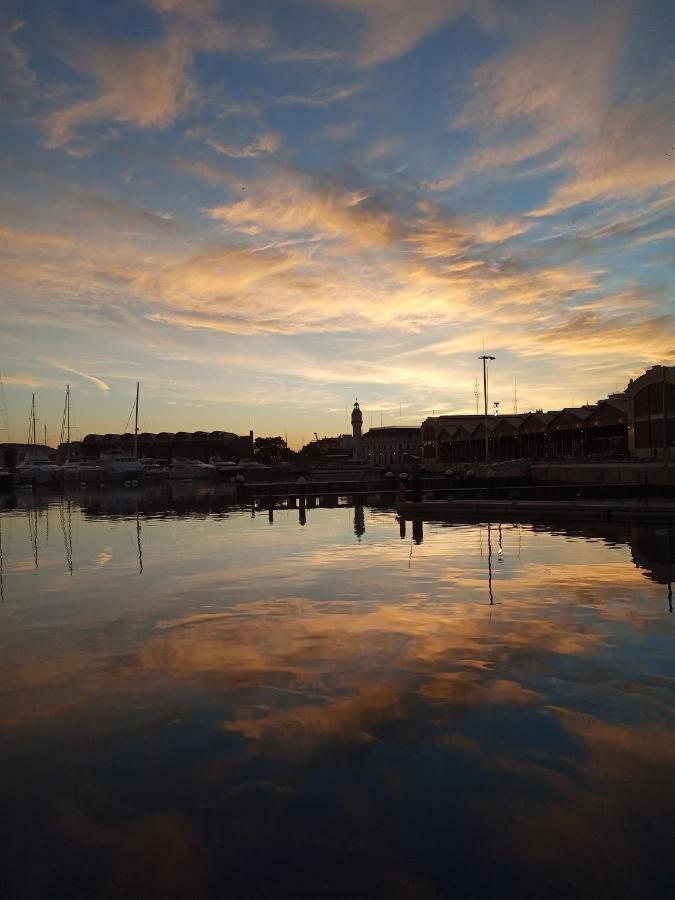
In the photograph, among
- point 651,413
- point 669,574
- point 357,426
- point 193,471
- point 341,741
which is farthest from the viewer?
point 357,426

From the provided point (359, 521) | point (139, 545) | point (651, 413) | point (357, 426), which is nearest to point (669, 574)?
point (139, 545)

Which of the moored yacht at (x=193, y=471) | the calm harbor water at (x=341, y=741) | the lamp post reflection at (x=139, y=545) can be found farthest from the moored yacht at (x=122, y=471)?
the calm harbor water at (x=341, y=741)

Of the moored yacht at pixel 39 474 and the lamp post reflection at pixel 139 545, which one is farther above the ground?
the moored yacht at pixel 39 474

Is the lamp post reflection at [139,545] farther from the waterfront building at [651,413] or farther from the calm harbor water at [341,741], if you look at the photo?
the waterfront building at [651,413]

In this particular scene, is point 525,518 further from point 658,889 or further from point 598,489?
point 658,889

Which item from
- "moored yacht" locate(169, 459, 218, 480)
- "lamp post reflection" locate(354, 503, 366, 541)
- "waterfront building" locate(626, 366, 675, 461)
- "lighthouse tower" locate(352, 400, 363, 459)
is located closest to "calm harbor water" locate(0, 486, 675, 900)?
"lamp post reflection" locate(354, 503, 366, 541)

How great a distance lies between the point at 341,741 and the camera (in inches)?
334

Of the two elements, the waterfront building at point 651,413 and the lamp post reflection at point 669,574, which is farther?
the waterfront building at point 651,413

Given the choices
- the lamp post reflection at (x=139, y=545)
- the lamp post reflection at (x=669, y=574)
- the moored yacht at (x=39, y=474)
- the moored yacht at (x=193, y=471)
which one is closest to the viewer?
the lamp post reflection at (x=669, y=574)

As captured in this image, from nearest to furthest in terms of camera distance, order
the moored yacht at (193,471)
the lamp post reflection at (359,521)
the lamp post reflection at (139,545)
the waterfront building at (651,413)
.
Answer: the lamp post reflection at (139,545), the lamp post reflection at (359,521), the waterfront building at (651,413), the moored yacht at (193,471)

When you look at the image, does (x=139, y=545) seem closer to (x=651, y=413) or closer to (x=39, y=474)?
(x=651, y=413)

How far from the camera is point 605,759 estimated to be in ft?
25.6

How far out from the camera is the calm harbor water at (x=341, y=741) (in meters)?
6.04

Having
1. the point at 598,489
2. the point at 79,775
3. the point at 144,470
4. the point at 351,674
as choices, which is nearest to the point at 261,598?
the point at 351,674
